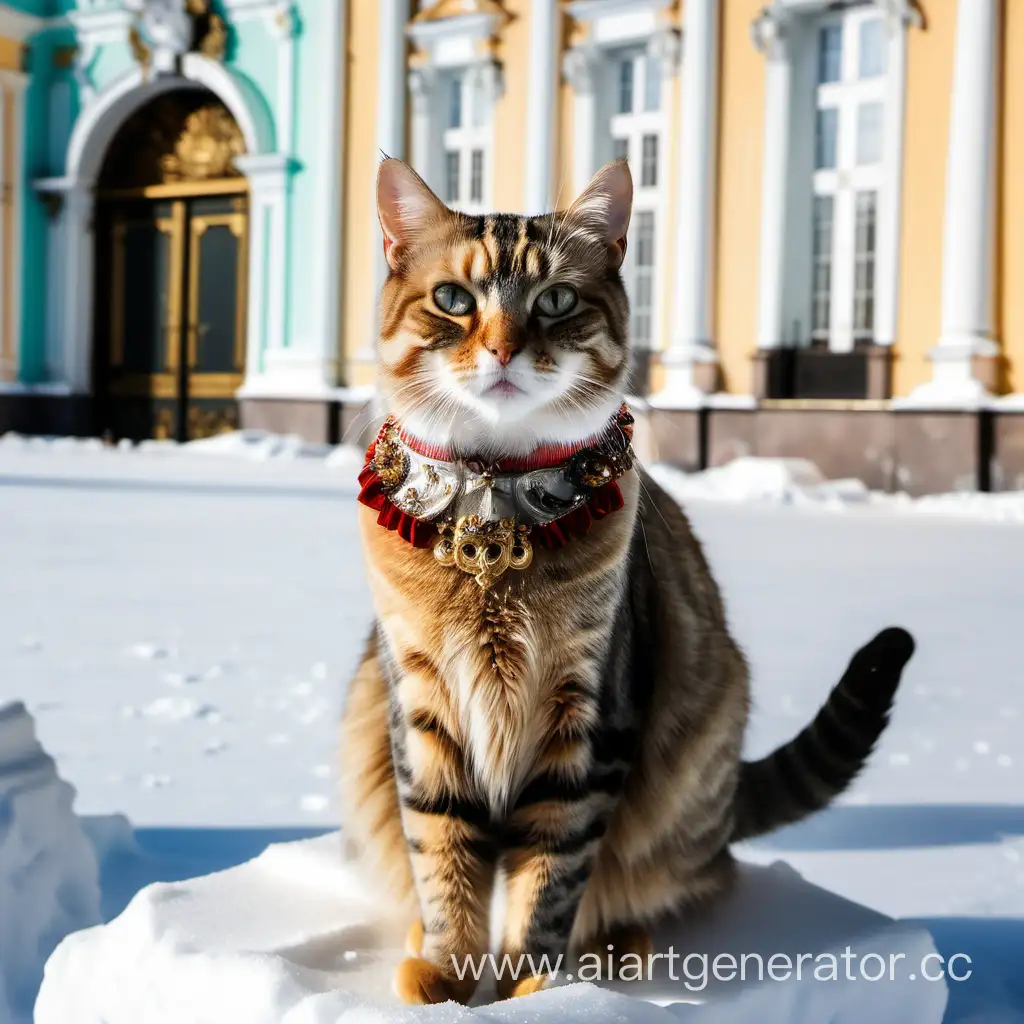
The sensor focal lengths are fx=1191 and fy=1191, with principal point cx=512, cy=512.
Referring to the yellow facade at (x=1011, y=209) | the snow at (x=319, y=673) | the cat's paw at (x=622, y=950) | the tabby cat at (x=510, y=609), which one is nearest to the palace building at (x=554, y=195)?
the yellow facade at (x=1011, y=209)

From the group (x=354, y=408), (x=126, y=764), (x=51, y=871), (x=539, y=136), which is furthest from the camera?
(x=354, y=408)

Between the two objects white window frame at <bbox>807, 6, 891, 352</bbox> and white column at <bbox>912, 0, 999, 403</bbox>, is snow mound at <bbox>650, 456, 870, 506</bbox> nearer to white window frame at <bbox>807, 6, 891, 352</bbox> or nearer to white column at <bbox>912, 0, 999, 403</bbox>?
white column at <bbox>912, 0, 999, 403</bbox>

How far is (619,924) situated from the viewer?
1.57m

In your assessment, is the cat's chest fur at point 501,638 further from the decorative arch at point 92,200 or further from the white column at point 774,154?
the decorative arch at point 92,200

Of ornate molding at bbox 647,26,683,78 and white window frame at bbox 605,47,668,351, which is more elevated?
ornate molding at bbox 647,26,683,78

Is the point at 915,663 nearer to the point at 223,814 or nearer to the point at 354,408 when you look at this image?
the point at 223,814

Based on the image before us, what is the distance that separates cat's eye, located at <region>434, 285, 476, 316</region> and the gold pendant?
0.23 m

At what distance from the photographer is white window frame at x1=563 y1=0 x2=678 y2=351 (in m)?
10.1

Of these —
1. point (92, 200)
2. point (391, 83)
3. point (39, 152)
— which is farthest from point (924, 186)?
point (39, 152)

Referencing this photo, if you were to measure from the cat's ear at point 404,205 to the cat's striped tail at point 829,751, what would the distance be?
0.81m

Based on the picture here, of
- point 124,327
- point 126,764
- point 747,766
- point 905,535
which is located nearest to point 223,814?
point 126,764

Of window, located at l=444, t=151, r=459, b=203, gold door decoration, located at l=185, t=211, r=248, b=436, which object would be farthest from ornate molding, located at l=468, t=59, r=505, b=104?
gold door decoration, located at l=185, t=211, r=248, b=436

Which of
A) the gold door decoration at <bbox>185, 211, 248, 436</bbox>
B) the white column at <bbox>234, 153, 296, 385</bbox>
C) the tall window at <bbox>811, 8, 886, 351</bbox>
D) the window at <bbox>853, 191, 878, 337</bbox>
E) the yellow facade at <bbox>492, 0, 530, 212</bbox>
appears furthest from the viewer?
the gold door decoration at <bbox>185, 211, 248, 436</bbox>

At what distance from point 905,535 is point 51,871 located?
5.29 m
